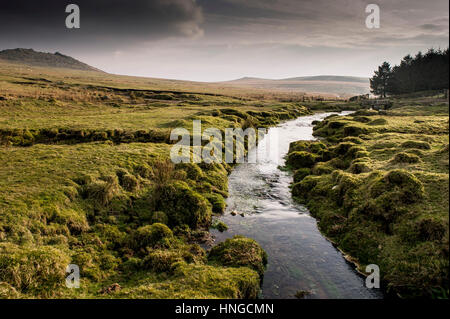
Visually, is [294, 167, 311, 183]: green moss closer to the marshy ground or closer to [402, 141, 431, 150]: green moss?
the marshy ground

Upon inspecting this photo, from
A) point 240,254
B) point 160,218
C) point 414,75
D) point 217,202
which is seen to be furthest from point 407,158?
point 414,75

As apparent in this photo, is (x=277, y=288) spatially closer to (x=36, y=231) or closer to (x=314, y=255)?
(x=314, y=255)

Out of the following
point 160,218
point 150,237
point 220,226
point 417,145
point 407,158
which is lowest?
point 220,226

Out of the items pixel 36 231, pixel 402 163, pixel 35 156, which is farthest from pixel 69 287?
pixel 402 163

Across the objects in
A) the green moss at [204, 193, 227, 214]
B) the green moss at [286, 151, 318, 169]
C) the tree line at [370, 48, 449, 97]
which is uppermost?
the tree line at [370, 48, 449, 97]

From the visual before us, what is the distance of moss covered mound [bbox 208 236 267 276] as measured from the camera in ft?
43.4

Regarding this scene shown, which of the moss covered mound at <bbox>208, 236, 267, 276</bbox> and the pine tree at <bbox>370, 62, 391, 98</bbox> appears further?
the pine tree at <bbox>370, 62, 391, 98</bbox>

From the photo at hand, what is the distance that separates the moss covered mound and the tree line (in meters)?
96.0

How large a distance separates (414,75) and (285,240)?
120383mm

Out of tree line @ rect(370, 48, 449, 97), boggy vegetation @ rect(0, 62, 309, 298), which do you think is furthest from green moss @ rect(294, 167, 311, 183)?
tree line @ rect(370, 48, 449, 97)

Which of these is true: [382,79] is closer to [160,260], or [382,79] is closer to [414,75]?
[414,75]

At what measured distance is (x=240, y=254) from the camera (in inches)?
540

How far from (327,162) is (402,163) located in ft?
28.6
